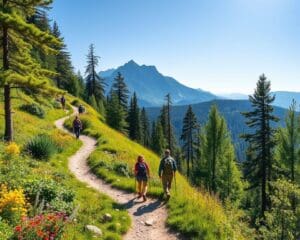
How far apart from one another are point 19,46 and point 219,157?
28692 mm

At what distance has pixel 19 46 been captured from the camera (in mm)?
21531

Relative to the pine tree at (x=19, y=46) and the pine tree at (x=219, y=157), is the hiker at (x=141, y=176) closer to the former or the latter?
the pine tree at (x=19, y=46)

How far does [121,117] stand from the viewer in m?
59.5

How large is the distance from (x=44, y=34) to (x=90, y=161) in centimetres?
864

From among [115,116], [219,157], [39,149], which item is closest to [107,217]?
[39,149]

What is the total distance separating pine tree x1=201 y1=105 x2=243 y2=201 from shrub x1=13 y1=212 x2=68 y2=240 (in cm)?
3432

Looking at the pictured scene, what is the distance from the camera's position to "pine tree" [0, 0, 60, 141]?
18.5 meters

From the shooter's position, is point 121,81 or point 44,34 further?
point 121,81

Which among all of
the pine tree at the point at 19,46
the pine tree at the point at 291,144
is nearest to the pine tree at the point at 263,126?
the pine tree at the point at 291,144

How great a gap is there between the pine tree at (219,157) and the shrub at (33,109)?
19.7 metres

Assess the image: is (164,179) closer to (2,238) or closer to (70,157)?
(2,238)

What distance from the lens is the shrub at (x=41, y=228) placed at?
27.7ft

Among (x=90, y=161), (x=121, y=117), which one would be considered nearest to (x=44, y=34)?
(x=90, y=161)

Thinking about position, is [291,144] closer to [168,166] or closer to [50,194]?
[168,166]
